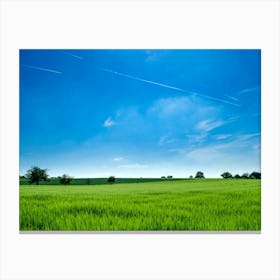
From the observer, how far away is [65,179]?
4.14 metres

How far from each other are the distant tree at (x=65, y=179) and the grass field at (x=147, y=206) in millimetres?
56

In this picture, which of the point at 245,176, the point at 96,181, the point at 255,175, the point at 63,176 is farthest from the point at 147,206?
the point at 255,175

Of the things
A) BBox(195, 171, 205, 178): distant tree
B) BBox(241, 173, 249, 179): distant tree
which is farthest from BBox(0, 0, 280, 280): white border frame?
BBox(195, 171, 205, 178): distant tree

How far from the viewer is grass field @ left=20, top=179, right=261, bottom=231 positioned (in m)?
3.95

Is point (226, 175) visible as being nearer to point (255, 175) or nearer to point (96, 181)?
point (255, 175)

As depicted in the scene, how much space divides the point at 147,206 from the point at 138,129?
859 millimetres

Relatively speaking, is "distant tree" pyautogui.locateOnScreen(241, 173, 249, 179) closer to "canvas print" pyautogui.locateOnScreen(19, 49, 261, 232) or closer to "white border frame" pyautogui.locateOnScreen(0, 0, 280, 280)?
"canvas print" pyautogui.locateOnScreen(19, 49, 261, 232)
